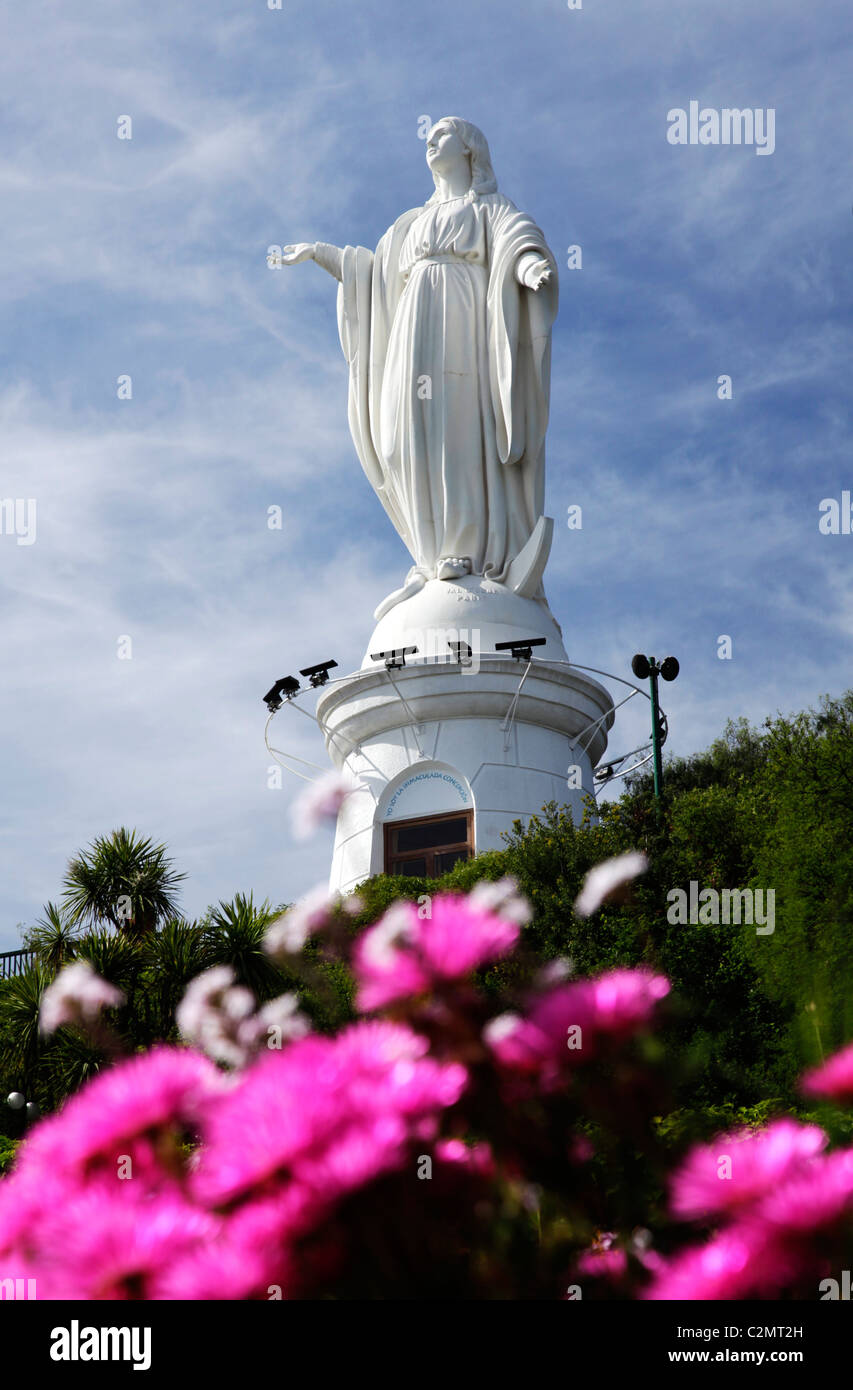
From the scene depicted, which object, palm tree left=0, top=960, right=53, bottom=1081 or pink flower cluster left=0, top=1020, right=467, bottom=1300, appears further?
palm tree left=0, top=960, right=53, bottom=1081

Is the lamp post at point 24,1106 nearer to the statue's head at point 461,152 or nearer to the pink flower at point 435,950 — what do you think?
the pink flower at point 435,950

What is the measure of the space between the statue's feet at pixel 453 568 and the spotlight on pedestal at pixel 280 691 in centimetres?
319

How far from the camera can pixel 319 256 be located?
89.7ft

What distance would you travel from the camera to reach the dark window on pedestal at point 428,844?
2270 cm

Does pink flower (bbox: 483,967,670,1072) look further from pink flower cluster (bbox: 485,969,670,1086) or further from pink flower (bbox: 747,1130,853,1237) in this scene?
pink flower (bbox: 747,1130,853,1237)

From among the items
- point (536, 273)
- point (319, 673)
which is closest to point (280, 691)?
point (319, 673)

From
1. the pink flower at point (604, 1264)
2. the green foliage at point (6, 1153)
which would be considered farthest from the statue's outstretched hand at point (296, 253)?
the pink flower at point (604, 1264)

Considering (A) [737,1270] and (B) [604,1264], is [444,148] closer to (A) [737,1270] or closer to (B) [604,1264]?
(B) [604,1264]

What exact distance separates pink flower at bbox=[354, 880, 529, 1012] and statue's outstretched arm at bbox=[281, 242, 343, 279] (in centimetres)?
2674

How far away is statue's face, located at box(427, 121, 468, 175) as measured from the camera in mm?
26641

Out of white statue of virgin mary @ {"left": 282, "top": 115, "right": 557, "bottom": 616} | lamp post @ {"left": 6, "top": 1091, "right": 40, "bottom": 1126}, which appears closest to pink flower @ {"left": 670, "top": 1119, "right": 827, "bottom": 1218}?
lamp post @ {"left": 6, "top": 1091, "right": 40, "bottom": 1126}

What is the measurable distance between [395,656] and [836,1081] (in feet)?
73.2

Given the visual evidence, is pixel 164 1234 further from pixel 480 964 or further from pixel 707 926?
pixel 707 926
